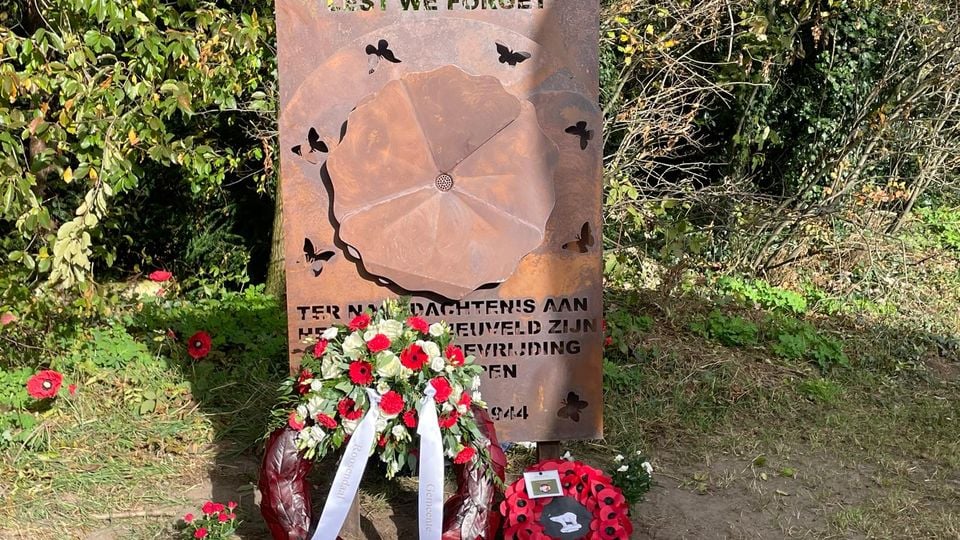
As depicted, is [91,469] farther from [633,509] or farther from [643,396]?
[643,396]

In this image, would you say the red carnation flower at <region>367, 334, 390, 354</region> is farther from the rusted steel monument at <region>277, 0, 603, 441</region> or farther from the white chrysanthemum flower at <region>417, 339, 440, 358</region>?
the rusted steel monument at <region>277, 0, 603, 441</region>

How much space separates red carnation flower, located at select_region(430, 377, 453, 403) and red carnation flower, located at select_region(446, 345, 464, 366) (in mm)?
117

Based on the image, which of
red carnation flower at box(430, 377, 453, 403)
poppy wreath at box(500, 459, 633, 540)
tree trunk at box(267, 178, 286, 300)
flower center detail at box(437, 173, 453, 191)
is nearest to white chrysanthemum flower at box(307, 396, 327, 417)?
red carnation flower at box(430, 377, 453, 403)

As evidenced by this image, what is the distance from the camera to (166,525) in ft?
11.7

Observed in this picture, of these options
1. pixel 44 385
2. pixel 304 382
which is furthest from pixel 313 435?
pixel 44 385

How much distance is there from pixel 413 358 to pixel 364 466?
1.24ft

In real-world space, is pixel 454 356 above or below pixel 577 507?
above

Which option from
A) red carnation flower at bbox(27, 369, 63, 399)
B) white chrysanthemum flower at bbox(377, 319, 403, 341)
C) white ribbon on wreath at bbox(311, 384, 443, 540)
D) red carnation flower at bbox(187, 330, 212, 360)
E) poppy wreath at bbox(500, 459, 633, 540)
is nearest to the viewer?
white ribbon on wreath at bbox(311, 384, 443, 540)

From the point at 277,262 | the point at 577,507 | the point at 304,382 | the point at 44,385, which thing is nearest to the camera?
the point at 304,382

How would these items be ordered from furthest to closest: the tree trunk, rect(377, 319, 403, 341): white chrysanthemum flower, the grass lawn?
the tree trunk < the grass lawn < rect(377, 319, 403, 341): white chrysanthemum flower

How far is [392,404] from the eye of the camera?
9.70 feet

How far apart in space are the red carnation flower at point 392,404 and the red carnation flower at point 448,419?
14cm

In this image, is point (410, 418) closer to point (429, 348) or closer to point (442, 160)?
point (429, 348)

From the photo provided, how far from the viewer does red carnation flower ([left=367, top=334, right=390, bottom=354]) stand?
3.01 metres
